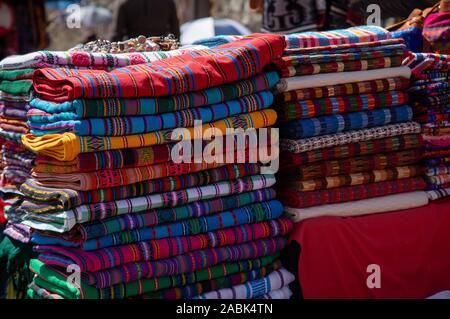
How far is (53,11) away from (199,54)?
11886mm

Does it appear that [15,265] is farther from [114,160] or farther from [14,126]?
[114,160]

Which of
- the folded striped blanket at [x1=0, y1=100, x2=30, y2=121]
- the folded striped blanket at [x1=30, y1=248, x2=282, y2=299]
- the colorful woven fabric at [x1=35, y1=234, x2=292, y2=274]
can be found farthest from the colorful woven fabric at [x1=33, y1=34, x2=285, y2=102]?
the folded striped blanket at [x1=30, y1=248, x2=282, y2=299]

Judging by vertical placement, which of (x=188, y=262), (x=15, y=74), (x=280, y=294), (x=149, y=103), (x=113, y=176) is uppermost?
(x=15, y=74)

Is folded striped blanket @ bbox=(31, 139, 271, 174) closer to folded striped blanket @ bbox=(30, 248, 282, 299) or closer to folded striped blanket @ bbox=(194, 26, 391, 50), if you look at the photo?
folded striped blanket @ bbox=(30, 248, 282, 299)

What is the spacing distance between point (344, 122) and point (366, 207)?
396 millimetres

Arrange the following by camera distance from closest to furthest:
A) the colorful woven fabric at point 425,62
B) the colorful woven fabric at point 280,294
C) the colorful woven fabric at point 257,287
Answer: the colorful woven fabric at point 257,287 < the colorful woven fabric at point 280,294 < the colorful woven fabric at point 425,62

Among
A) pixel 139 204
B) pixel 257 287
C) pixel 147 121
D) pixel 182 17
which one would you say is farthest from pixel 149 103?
pixel 182 17

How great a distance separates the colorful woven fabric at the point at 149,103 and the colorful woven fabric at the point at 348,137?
27 centimetres

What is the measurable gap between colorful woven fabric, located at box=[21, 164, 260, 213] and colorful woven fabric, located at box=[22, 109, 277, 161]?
0.46ft

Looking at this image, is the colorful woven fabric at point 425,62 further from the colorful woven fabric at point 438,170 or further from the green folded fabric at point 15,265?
the green folded fabric at point 15,265

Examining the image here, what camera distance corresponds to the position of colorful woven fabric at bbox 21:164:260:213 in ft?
8.47

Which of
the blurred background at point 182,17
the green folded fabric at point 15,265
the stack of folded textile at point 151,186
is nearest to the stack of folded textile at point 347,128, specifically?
the stack of folded textile at point 151,186

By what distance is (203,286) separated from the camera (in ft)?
9.45

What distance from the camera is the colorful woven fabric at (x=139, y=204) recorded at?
2578 millimetres
